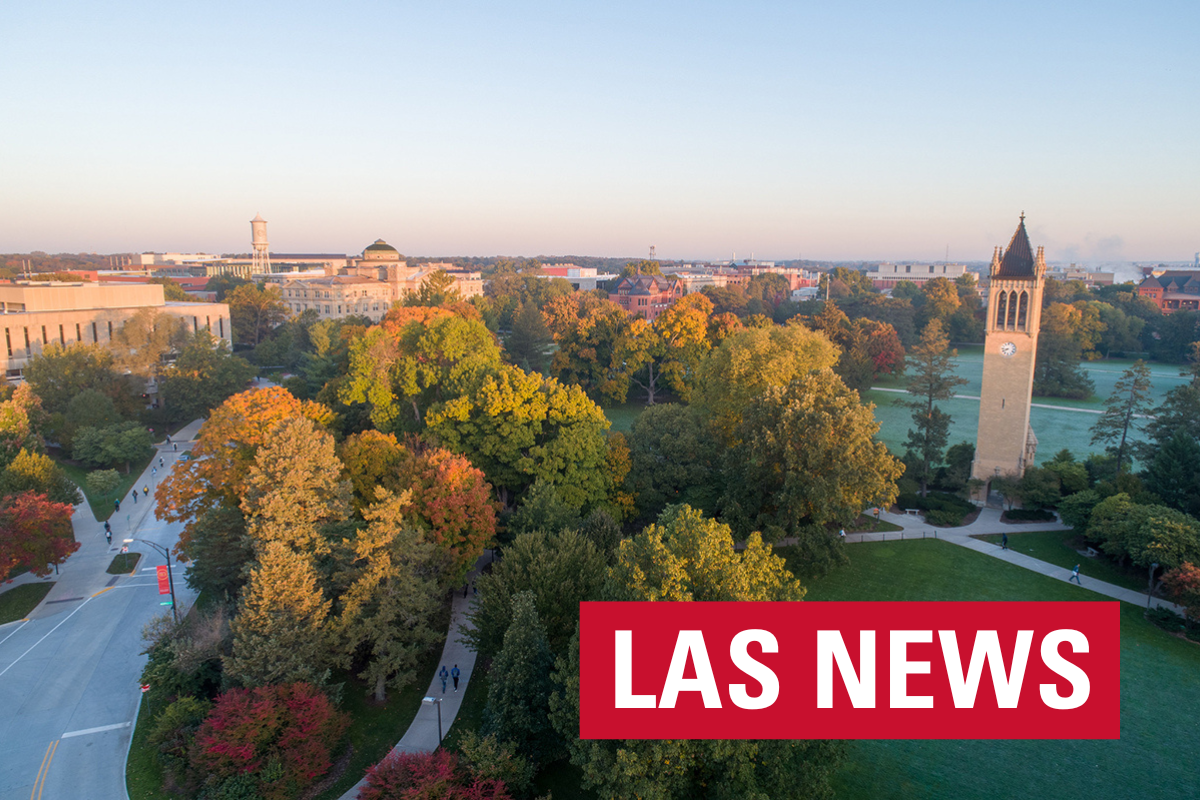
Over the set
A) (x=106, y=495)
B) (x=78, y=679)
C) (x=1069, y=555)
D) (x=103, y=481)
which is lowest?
(x=78, y=679)

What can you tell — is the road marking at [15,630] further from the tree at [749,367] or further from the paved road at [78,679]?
the tree at [749,367]

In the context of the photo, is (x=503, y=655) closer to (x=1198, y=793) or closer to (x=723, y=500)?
(x=723, y=500)

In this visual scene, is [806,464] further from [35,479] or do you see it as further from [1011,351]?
[35,479]

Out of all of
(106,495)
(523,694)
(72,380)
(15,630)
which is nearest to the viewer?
(523,694)

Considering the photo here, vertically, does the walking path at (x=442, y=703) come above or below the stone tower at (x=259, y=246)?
below

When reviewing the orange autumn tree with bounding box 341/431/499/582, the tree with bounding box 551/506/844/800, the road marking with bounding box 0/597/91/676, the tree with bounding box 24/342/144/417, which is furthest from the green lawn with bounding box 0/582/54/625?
the tree with bounding box 551/506/844/800

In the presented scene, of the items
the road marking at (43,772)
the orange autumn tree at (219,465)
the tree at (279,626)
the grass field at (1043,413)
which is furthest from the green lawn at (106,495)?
the grass field at (1043,413)

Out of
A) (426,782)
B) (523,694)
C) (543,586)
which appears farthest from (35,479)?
(426,782)
